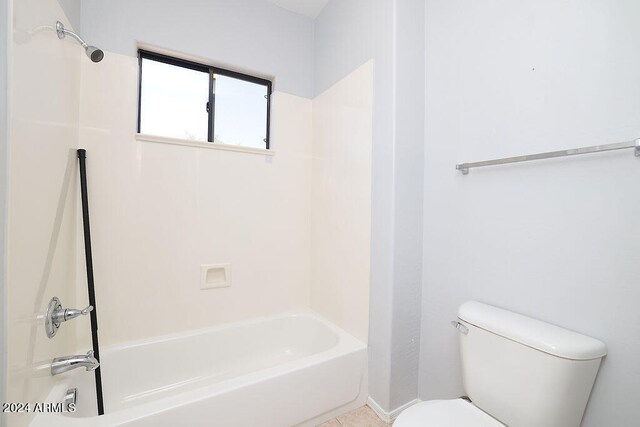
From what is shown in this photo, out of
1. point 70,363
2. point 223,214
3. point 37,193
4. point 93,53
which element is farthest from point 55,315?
point 93,53

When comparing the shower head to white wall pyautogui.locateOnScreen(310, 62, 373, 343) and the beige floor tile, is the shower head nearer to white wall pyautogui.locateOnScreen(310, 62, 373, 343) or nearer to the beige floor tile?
white wall pyautogui.locateOnScreen(310, 62, 373, 343)

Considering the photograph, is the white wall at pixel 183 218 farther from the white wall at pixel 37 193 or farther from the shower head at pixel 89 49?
the shower head at pixel 89 49

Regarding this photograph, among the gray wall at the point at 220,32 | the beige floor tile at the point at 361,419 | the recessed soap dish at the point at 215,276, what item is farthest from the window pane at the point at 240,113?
the beige floor tile at the point at 361,419

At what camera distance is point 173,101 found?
5.93ft

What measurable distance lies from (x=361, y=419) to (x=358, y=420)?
0.06ft

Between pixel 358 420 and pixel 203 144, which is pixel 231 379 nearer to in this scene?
pixel 358 420

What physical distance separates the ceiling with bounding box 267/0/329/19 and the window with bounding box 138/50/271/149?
1.82ft

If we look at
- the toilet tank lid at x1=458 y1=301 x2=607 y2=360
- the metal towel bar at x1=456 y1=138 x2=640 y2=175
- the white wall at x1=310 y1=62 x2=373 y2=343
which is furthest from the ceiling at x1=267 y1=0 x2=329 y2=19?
the toilet tank lid at x1=458 y1=301 x2=607 y2=360

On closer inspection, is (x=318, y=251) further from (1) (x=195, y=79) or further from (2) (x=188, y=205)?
(1) (x=195, y=79)

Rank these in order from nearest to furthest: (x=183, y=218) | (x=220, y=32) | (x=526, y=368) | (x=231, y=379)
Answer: (x=526, y=368) → (x=231, y=379) → (x=183, y=218) → (x=220, y=32)

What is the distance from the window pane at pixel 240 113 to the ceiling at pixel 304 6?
60 cm

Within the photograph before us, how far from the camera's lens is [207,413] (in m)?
1.13

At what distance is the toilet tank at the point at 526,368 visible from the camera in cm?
88

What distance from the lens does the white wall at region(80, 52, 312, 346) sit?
153cm
